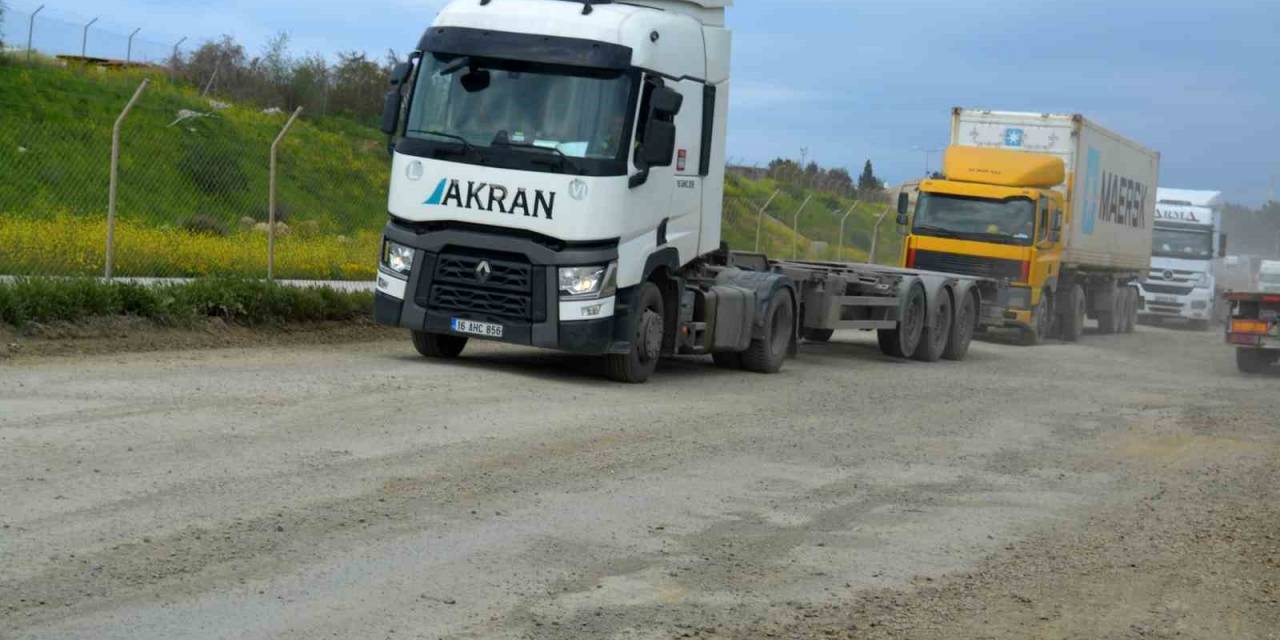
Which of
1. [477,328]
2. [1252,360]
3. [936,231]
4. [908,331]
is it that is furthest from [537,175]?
[1252,360]

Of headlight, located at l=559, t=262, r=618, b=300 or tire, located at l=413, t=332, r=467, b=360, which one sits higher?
headlight, located at l=559, t=262, r=618, b=300

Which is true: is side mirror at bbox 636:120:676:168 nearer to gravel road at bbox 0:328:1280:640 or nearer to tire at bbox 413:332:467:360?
gravel road at bbox 0:328:1280:640

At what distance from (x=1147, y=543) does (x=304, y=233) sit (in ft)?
69.4

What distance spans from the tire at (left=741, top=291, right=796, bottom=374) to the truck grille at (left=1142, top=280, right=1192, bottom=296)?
79.0 feet

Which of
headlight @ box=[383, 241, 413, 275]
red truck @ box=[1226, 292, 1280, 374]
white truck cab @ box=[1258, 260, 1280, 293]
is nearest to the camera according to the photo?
headlight @ box=[383, 241, 413, 275]

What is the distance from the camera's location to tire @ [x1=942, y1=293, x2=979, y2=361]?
23.0 metres

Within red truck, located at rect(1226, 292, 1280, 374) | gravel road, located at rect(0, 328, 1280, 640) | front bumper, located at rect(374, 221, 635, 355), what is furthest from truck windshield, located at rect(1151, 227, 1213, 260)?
front bumper, located at rect(374, 221, 635, 355)

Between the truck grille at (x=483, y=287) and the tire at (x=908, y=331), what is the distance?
8.52 meters

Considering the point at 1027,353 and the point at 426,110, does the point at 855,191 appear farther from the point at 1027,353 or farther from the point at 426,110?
the point at 426,110

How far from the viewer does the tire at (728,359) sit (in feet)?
57.6

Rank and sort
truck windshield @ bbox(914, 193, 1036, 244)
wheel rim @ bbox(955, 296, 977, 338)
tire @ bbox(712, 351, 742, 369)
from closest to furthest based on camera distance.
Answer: tire @ bbox(712, 351, 742, 369) → wheel rim @ bbox(955, 296, 977, 338) → truck windshield @ bbox(914, 193, 1036, 244)

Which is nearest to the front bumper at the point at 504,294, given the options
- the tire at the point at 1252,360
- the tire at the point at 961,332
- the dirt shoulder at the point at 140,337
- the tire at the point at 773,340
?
the dirt shoulder at the point at 140,337

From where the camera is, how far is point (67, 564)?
21.5 ft

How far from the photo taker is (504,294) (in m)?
14.2
